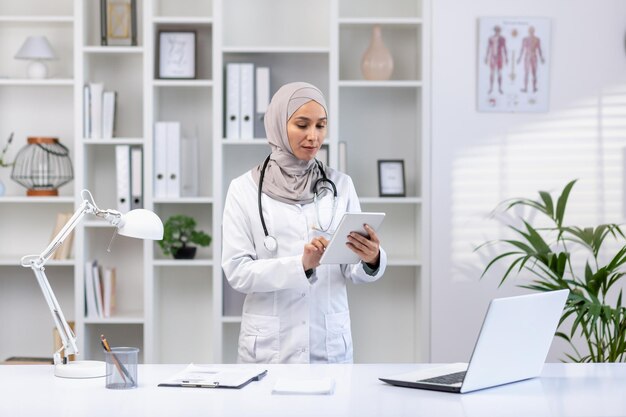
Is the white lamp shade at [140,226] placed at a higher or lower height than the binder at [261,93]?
lower

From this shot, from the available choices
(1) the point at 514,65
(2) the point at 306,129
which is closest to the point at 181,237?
(2) the point at 306,129

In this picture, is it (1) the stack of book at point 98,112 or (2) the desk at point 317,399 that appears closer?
(2) the desk at point 317,399

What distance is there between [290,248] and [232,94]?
4.85ft

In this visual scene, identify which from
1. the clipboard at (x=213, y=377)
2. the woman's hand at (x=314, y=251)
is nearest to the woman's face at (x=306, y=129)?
the woman's hand at (x=314, y=251)

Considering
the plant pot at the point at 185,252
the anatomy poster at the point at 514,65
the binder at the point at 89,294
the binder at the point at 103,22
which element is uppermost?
the binder at the point at 103,22

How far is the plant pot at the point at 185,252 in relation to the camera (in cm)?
397

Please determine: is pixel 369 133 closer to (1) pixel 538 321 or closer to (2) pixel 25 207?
(2) pixel 25 207

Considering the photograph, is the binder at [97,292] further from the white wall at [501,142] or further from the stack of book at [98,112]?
the white wall at [501,142]

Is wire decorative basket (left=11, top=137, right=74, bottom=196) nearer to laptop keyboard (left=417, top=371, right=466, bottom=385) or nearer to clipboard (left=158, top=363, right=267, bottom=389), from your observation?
clipboard (left=158, top=363, right=267, bottom=389)

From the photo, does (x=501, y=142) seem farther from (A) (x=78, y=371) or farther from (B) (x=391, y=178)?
(A) (x=78, y=371)

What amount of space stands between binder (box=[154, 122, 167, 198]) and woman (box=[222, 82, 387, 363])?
1316 millimetres

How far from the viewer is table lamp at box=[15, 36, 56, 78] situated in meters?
3.93

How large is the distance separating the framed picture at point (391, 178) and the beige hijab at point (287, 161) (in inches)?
51.2

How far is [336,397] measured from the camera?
188 cm
